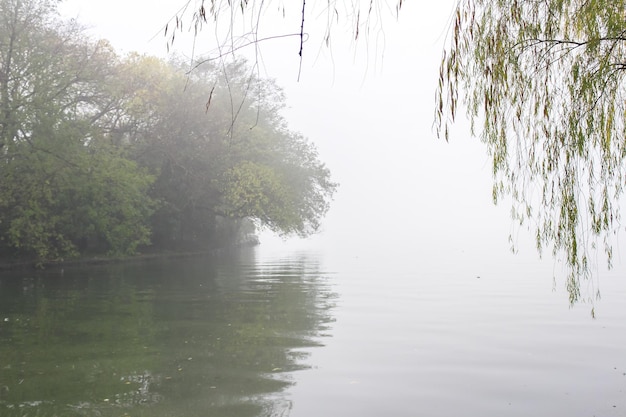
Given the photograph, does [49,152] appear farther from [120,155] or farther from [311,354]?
[311,354]

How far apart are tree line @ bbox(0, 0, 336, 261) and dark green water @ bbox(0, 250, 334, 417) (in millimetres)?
5778

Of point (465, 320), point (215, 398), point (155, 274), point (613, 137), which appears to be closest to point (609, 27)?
point (613, 137)

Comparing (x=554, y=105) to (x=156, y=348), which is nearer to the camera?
(x=554, y=105)

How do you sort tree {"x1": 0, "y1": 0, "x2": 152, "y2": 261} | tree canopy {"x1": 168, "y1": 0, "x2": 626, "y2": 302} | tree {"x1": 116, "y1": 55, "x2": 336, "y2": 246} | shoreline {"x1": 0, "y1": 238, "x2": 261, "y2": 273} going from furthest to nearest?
tree {"x1": 116, "y1": 55, "x2": 336, "y2": 246} < shoreline {"x1": 0, "y1": 238, "x2": 261, "y2": 273} < tree {"x1": 0, "y1": 0, "x2": 152, "y2": 261} < tree canopy {"x1": 168, "y1": 0, "x2": 626, "y2": 302}

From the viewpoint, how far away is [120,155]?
35344 mm

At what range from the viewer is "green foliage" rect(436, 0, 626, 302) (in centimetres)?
570

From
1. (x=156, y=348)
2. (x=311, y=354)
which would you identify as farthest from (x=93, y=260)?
(x=311, y=354)

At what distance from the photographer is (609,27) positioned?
17.7 ft

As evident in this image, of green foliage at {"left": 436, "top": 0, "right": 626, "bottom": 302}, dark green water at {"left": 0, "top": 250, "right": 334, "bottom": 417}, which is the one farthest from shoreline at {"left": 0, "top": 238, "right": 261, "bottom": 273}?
green foliage at {"left": 436, "top": 0, "right": 626, "bottom": 302}

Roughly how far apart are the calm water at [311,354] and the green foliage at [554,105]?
1858mm

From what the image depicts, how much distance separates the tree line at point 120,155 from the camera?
25.6 meters

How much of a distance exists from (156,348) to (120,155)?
28.5 m

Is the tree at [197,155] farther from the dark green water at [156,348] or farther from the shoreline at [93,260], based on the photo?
the dark green water at [156,348]

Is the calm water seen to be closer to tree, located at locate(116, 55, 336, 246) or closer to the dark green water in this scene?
the dark green water
